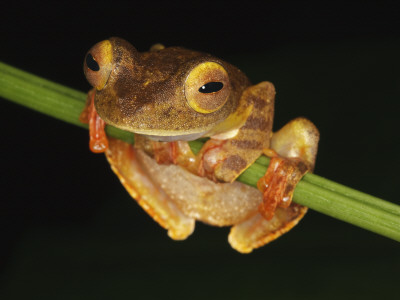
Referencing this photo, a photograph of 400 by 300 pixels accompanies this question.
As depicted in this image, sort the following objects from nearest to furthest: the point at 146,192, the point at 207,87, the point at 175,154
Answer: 1. the point at 207,87
2. the point at 175,154
3. the point at 146,192

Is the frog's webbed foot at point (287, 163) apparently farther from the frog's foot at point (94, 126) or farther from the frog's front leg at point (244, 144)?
the frog's foot at point (94, 126)

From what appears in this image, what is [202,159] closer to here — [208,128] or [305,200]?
[208,128]

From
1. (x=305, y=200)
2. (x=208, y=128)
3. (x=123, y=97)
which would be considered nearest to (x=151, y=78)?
(x=123, y=97)

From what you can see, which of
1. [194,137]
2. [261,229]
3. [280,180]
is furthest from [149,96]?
[261,229]

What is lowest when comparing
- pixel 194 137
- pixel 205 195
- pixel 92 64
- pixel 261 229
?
pixel 261 229

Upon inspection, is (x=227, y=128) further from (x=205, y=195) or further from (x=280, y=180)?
(x=205, y=195)

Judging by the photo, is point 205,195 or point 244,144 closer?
point 244,144
